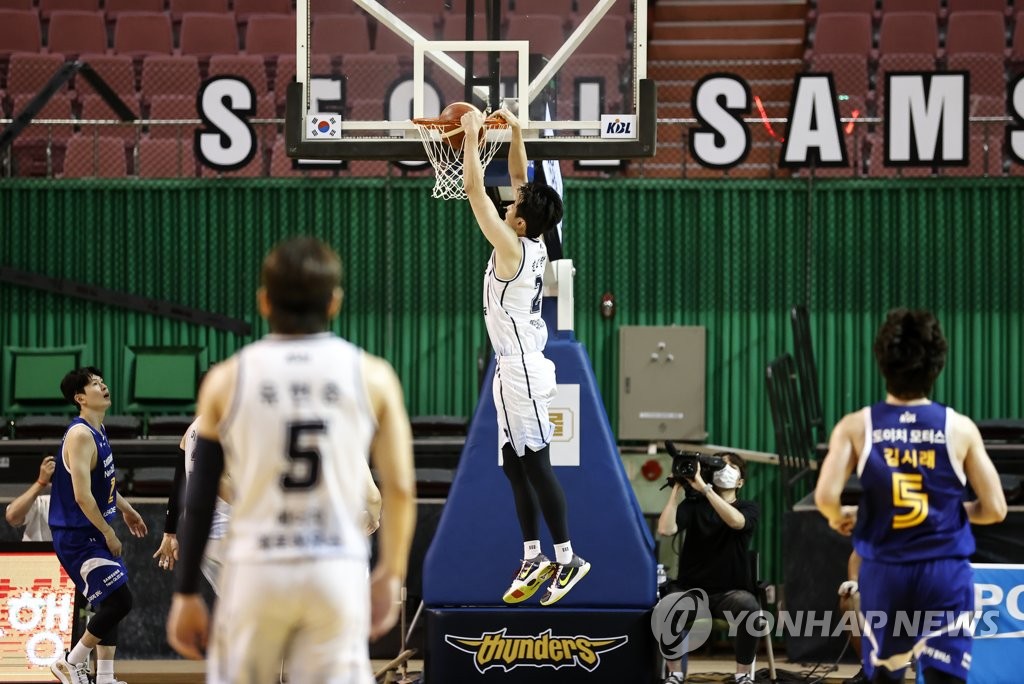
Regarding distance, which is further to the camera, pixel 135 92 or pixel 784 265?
pixel 135 92

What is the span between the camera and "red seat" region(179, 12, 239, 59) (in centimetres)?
1514

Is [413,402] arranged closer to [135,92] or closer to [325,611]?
[135,92]

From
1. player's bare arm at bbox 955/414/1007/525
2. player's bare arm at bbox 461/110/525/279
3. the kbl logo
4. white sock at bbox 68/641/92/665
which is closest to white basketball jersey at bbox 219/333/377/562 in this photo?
player's bare arm at bbox 955/414/1007/525

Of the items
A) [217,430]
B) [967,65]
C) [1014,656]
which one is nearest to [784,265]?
[967,65]

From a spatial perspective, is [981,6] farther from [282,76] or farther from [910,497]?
[910,497]

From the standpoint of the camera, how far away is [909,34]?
14.9m

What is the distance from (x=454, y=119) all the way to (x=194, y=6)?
9.34m

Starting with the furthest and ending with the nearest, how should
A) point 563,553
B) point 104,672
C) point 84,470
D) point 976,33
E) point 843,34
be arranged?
point 843,34 → point 976,33 → point 104,672 → point 84,470 → point 563,553

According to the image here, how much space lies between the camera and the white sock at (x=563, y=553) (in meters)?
7.19

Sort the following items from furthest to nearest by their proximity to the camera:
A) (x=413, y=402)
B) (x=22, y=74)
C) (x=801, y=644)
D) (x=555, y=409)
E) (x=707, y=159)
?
(x=22, y=74)
(x=413, y=402)
(x=707, y=159)
(x=801, y=644)
(x=555, y=409)

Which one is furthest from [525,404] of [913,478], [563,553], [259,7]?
[259,7]

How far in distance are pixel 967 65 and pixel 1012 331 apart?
9.37ft

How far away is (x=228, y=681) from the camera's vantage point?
362 cm

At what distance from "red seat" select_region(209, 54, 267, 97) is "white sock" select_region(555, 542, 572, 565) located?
7998mm
